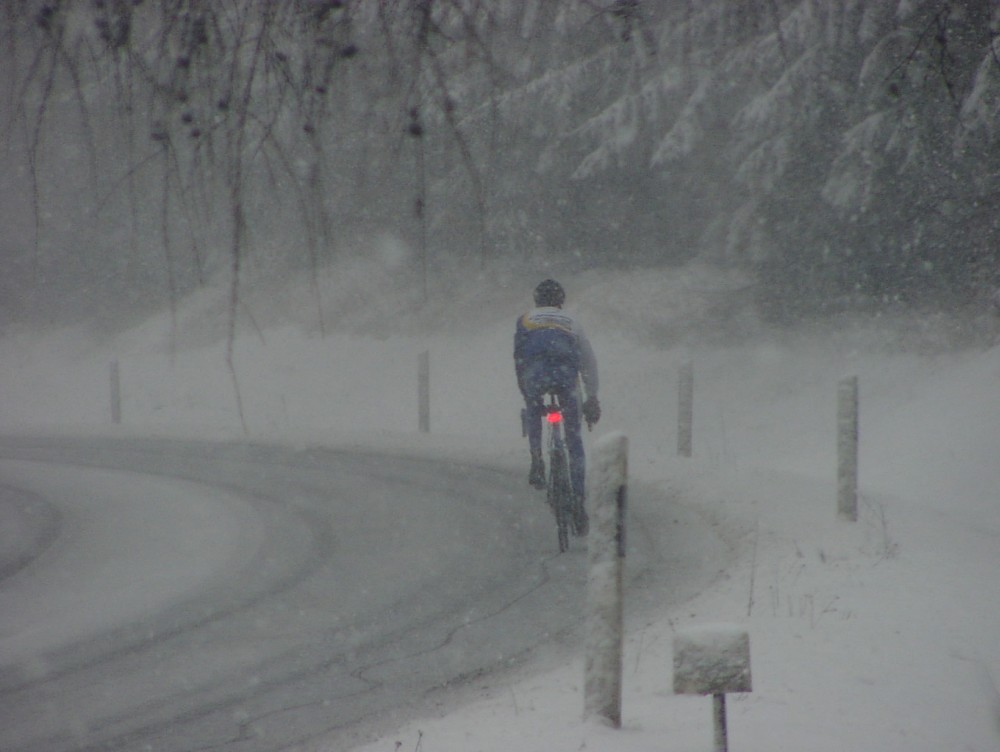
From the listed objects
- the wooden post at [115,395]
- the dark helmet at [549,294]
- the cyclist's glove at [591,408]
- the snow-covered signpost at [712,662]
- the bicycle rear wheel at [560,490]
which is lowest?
the wooden post at [115,395]

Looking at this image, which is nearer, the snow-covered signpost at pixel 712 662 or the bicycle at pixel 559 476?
the snow-covered signpost at pixel 712 662

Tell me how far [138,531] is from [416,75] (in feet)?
24.8

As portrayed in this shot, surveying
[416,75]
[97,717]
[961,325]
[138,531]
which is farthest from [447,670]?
[961,325]

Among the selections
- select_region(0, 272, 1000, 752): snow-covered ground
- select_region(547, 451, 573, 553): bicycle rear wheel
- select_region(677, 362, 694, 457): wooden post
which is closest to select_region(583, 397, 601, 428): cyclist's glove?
select_region(547, 451, 573, 553): bicycle rear wheel

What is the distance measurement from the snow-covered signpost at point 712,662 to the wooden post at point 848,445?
5.26 m

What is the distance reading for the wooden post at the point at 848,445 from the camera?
27.1 ft

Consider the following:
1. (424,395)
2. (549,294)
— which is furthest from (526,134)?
(549,294)

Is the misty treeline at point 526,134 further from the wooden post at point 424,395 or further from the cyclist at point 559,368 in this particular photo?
the wooden post at point 424,395

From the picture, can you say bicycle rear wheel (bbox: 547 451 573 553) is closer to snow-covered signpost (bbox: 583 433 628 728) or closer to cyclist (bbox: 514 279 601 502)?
cyclist (bbox: 514 279 601 502)

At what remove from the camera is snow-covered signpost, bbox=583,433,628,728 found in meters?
3.88

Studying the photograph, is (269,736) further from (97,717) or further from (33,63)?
(33,63)

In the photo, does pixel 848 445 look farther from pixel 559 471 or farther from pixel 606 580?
pixel 606 580

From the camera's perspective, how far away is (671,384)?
19453mm

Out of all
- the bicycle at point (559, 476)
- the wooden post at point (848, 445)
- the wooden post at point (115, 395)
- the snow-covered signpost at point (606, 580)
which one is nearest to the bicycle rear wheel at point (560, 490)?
the bicycle at point (559, 476)
